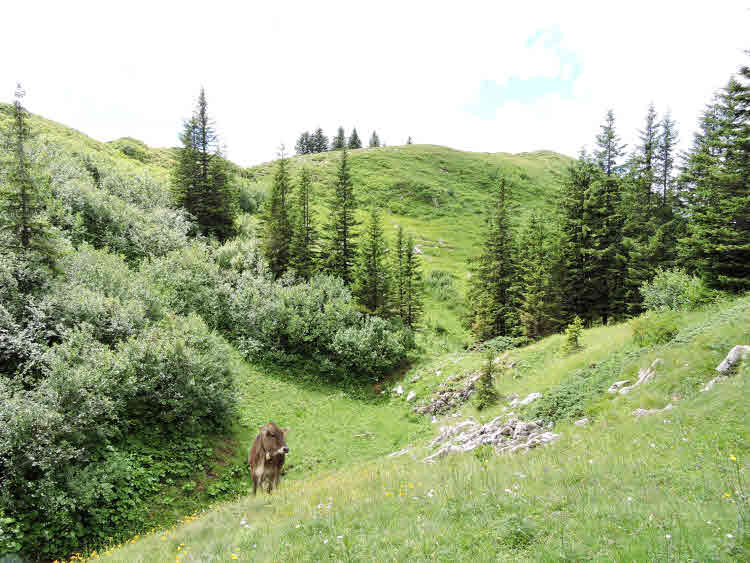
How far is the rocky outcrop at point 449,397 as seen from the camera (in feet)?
60.5

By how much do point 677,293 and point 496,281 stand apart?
41.8 ft

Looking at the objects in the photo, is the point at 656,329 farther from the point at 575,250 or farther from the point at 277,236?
the point at 277,236

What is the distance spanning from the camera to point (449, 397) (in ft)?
63.3

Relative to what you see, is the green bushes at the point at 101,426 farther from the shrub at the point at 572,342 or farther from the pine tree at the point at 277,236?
the shrub at the point at 572,342

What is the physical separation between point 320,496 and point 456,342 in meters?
26.6

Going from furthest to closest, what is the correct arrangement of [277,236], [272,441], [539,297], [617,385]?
[277,236], [539,297], [617,385], [272,441]

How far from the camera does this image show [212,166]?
36812mm

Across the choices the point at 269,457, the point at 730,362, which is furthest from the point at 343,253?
the point at 730,362

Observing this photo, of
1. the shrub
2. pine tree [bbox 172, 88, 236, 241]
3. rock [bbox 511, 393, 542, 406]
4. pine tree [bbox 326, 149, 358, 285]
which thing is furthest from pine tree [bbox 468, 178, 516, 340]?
pine tree [bbox 172, 88, 236, 241]

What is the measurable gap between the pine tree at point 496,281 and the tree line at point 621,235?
0.08 metres

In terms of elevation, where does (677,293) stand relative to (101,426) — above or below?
above

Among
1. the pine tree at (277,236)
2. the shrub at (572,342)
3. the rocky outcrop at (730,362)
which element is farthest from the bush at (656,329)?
the pine tree at (277,236)

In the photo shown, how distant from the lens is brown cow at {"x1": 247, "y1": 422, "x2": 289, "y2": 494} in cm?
1038

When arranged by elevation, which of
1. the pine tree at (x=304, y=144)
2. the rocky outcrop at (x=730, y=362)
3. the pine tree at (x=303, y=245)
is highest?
the pine tree at (x=304, y=144)
